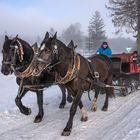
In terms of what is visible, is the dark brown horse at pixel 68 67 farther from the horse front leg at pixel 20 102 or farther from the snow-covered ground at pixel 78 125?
the horse front leg at pixel 20 102

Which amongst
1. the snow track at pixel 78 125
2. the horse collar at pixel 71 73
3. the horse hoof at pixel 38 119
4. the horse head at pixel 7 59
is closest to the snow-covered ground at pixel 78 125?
the snow track at pixel 78 125

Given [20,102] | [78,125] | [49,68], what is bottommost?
[78,125]

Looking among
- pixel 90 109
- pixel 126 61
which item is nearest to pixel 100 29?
pixel 126 61

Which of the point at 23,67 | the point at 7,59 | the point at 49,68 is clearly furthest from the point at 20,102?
the point at 49,68

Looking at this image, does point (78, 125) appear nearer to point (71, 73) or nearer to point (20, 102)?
point (71, 73)

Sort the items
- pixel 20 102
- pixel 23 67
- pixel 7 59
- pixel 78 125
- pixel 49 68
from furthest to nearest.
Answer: pixel 20 102 → pixel 23 67 → pixel 78 125 → pixel 7 59 → pixel 49 68

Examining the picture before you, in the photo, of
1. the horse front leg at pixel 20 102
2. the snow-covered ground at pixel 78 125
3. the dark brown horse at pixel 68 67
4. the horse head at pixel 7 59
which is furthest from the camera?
the horse front leg at pixel 20 102

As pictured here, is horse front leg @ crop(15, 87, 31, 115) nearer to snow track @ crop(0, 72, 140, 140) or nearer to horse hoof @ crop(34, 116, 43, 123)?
snow track @ crop(0, 72, 140, 140)

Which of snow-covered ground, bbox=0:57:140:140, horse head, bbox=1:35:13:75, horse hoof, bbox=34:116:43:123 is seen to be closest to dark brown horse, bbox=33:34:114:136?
snow-covered ground, bbox=0:57:140:140

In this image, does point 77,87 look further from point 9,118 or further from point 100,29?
point 100,29

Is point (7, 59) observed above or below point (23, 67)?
above

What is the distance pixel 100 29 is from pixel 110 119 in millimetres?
56801

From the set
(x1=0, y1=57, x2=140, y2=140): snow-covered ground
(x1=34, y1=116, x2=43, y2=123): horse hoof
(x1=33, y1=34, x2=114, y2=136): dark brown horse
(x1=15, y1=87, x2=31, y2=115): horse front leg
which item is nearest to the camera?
(x1=0, y1=57, x2=140, y2=140): snow-covered ground

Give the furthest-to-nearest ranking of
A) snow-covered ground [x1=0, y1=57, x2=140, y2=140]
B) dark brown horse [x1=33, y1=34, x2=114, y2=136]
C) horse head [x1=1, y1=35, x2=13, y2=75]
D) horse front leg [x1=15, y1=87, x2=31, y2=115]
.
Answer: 1. horse front leg [x1=15, y1=87, x2=31, y2=115]
2. horse head [x1=1, y1=35, x2=13, y2=75]
3. dark brown horse [x1=33, y1=34, x2=114, y2=136]
4. snow-covered ground [x1=0, y1=57, x2=140, y2=140]
